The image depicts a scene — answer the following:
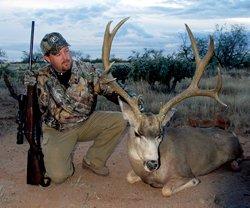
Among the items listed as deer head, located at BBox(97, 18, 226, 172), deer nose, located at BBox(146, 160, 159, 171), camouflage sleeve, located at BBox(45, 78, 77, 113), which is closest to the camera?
deer nose, located at BBox(146, 160, 159, 171)

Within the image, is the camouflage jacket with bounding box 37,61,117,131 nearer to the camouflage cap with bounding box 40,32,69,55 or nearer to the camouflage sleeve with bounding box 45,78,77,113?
the camouflage sleeve with bounding box 45,78,77,113

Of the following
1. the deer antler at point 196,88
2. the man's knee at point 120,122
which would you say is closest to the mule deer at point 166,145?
the deer antler at point 196,88

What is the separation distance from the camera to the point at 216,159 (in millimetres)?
7574

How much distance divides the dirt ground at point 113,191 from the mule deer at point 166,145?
0.51 feet

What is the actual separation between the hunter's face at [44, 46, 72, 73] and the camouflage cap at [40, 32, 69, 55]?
48 millimetres

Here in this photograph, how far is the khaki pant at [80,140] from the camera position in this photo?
709cm

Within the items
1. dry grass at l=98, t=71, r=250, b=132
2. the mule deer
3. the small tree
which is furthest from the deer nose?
the small tree

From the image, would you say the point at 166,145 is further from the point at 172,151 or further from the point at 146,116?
the point at 146,116

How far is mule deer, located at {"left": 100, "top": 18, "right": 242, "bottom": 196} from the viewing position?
6441 millimetres

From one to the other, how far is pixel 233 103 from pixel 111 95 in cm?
610

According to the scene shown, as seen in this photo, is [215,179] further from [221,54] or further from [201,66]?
[221,54]

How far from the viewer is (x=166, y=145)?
22.8 feet

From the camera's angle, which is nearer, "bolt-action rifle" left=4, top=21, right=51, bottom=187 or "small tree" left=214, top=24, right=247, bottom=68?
"bolt-action rifle" left=4, top=21, right=51, bottom=187

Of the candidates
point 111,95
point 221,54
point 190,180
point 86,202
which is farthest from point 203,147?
point 221,54
